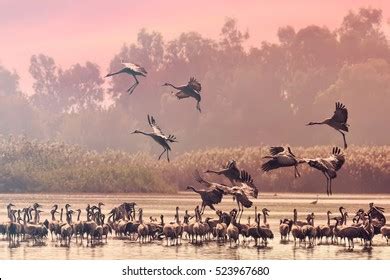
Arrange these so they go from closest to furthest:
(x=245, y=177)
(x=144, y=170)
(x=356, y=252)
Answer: (x=356, y=252)
(x=245, y=177)
(x=144, y=170)

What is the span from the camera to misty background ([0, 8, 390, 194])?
16594 mm

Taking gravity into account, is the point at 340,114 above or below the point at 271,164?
above

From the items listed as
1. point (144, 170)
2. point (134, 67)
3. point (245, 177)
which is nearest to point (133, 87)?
point (134, 67)

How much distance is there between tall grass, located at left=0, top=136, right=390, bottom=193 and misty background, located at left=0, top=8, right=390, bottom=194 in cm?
12

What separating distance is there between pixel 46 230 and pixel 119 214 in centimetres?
90

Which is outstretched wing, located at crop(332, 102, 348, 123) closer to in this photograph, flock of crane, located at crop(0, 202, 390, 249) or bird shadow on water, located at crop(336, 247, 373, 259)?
flock of crane, located at crop(0, 202, 390, 249)

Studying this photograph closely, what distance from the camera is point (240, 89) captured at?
56.4 feet

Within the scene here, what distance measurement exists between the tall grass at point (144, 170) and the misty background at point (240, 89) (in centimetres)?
12

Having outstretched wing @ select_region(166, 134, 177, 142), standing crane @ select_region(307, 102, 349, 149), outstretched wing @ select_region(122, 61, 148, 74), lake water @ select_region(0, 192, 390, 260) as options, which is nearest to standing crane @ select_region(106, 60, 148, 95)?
outstretched wing @ select_region(122, 61, 148, 74)

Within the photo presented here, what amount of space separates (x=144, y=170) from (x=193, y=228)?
99.4 inches

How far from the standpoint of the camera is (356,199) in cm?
1652

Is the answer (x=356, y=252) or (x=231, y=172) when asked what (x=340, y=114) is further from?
(x=356, y=252)

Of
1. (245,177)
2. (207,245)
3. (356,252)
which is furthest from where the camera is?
(245,177)
